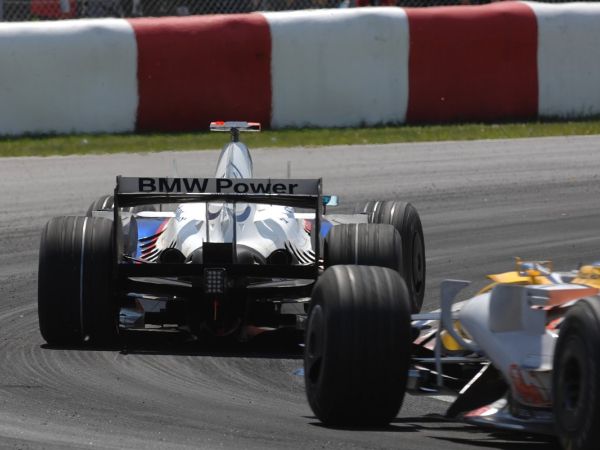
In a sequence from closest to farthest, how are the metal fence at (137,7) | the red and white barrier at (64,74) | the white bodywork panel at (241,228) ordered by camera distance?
the white bodywork panel at (241,228) < the red and white barrier at (64,74) < the metal fence at (137,7)

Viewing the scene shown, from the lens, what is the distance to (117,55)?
48.1 feet

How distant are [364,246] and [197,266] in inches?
35.5

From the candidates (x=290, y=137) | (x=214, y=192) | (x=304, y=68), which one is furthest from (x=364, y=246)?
(x=304, y=68)

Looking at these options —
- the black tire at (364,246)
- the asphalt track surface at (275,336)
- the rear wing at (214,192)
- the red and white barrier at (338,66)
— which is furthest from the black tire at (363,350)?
the red and white barrier at (338,66)

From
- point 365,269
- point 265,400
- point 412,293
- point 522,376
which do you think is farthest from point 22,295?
point 522,376

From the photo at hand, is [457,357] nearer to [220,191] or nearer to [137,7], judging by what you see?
[220,191]

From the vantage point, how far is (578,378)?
181 inches

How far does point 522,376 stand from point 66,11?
1237 centimetres

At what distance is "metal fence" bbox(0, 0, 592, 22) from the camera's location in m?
15.9

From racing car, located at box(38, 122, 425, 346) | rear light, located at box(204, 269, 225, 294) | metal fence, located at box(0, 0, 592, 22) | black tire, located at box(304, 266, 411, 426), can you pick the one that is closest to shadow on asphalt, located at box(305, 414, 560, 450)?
black tire, located at box(304, 266, 411, 426)

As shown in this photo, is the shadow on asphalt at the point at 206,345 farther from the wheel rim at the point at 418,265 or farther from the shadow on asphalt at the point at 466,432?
the shadow on asphalt at the point at 466,432

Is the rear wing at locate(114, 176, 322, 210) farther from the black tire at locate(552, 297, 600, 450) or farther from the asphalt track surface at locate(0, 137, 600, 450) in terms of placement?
the black tire at locate(552, 297, 600, 450)

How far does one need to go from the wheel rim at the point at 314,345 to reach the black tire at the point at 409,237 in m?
3.08

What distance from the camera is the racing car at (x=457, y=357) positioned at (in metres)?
4.92
